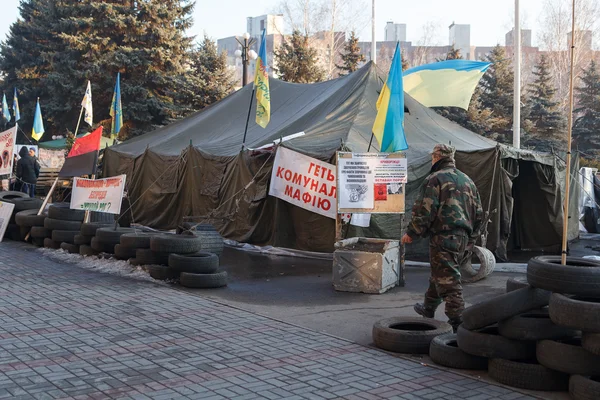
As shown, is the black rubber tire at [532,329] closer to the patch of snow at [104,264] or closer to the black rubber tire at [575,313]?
the black rubber tire at [575,313]

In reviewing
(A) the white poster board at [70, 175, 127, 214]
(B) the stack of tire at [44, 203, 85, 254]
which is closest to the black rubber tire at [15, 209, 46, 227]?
(B) the stack of tire at [44, 203, 85, 254]

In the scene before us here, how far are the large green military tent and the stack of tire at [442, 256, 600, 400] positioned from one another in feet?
22.2

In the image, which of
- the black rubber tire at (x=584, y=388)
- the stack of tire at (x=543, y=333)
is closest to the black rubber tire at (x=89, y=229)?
the stack of tire at (x=543, y=333)

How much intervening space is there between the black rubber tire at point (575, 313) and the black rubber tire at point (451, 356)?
35.8 inches

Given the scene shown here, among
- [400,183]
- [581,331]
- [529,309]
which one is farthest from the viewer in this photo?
[400,183]

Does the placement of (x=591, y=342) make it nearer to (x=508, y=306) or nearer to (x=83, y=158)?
(x=508, y=306)

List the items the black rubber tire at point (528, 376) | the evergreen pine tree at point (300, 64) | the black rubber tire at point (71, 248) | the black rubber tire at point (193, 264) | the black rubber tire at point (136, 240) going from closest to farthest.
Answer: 1. the black rubber tire at point (528, 376)
2. the black rubber tire at point (193, 264)
3. the black rubber tire at point (136, 240)
4. the black rubber tire at point (71, 248)
5. the evergreen pine tree at point (300, 64)

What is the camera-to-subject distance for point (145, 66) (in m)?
34.8

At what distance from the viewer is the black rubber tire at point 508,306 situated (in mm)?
5070

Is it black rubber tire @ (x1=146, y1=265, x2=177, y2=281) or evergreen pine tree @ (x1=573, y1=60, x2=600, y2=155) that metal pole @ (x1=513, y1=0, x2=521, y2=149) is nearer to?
black rubber tire @ (x1=146, y1=265, x2=177, y2=281)

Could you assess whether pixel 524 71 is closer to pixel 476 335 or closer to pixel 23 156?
pixel 23 156

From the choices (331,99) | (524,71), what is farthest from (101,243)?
(524,71)

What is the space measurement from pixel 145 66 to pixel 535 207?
25.4m

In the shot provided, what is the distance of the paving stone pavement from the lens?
4859 millimetres
